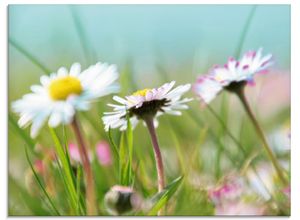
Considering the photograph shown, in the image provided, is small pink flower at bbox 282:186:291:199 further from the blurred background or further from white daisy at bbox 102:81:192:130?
white daisy at bbox 102:81:192:130

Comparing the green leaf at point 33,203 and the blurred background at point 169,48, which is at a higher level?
the blurred background at point 169,48

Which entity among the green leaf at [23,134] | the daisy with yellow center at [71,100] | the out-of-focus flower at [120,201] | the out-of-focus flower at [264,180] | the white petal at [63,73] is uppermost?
the white petal at [63,73]

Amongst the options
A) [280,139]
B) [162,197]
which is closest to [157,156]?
[162,197]

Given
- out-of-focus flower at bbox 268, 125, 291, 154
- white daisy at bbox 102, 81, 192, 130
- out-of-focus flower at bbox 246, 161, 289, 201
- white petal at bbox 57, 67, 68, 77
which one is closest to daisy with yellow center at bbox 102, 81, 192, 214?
white daisy at bbox 102, 81, 192, 130

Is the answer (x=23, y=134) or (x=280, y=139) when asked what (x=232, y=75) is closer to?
(x=280, y=139)

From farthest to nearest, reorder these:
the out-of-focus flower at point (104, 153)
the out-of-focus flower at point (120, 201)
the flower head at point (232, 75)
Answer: the out-of-focus flower at point (104, 153) < the flower head at point (232, 75) < the out-of-focus flower at point (120, 201)

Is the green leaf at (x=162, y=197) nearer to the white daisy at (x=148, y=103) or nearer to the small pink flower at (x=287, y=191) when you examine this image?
the white daisy at (x=148, y=103)

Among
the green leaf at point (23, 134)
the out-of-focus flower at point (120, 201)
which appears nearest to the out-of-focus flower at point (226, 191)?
the out-of-focus flower at point (120, 201)
